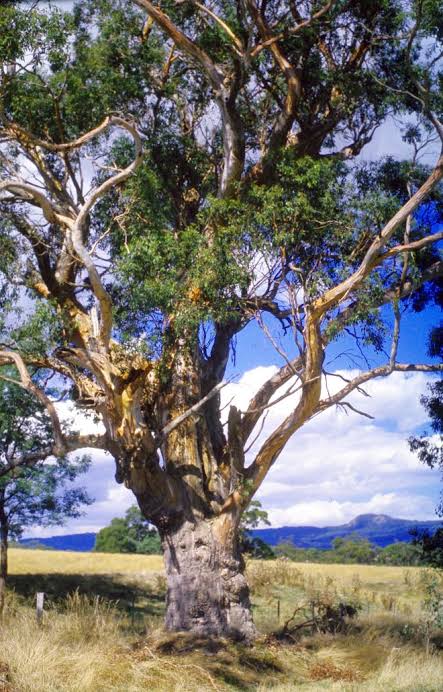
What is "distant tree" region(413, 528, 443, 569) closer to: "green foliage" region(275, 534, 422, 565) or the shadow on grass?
the shadow on grass

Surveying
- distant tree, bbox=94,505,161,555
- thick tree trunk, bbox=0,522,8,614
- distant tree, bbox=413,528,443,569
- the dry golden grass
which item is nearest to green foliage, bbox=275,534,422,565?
distant tree, bbox=94,505,161,555

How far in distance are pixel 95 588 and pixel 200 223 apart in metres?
16.1

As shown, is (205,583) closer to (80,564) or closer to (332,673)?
(332,673)

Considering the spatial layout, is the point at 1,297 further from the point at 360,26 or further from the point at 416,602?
the point at 416,602

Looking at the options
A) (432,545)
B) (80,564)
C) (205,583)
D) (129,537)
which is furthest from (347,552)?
(205,583)

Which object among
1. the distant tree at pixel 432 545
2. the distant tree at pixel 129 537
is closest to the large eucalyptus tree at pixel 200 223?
the distant tree at pixel 432 545

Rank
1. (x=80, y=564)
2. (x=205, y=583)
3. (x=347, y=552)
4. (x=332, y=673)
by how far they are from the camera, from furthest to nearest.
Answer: (x=347, y=552)
(x=80, y=564)
(x=205, y=583)
(x=332, y=673)

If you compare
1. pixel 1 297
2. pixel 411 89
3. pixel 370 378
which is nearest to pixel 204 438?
pixel 370 378

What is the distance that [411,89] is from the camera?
1441 cm

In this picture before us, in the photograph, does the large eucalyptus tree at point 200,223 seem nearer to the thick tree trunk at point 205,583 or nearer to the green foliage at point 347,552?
the thick tree trunk at point 205,583

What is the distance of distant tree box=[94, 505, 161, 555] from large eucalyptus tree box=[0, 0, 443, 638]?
4456 centimetres

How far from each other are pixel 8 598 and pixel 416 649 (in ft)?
41.2

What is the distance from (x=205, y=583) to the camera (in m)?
12.5

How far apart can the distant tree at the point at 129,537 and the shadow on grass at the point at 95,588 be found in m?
29.6
